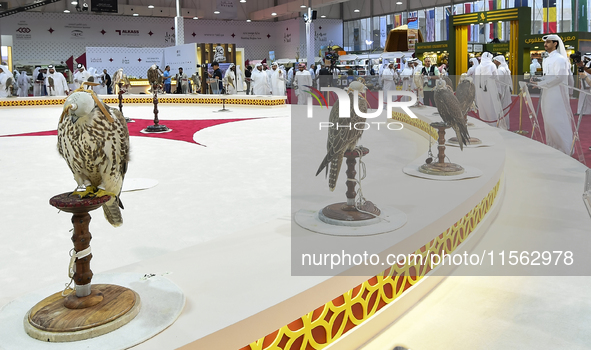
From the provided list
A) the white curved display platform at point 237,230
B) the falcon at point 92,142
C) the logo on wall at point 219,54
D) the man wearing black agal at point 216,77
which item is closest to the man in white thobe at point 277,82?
the man wearing black agal at point 216,77

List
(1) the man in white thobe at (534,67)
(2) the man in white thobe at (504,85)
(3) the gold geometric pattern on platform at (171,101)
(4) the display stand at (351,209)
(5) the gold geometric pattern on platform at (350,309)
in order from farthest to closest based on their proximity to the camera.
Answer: (1) the man in white thobe at (534,67) < (3) the gold geometric pattern on platform at (171,101) < (2) the man in white thobe at (504,85) < (4) the display stand at (351,209) < (5) the gold geometric pattern on platform at (350,309)

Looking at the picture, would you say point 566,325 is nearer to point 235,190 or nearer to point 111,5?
point 235,190

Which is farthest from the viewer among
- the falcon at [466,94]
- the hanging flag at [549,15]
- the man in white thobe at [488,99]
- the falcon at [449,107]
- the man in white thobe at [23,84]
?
the hanging flag at [549,15]

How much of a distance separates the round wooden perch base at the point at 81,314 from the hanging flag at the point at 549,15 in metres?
30.6

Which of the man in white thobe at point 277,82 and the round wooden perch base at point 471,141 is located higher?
the man in white thobe at point 277,82

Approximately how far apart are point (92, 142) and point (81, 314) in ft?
1.92

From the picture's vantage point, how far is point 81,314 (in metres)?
1.71

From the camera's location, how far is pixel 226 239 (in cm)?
259

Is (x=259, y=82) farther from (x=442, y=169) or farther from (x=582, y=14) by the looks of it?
(x=582, y=14)

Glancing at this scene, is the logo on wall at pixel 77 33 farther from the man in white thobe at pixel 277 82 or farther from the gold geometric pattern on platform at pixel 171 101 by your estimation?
the man in white thobe at pixel 277 82

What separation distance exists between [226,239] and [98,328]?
1003mm

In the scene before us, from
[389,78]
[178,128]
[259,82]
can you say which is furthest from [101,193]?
[389,78]

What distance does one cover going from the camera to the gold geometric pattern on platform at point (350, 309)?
188cm

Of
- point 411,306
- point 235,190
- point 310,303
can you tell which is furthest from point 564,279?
point 235,190
